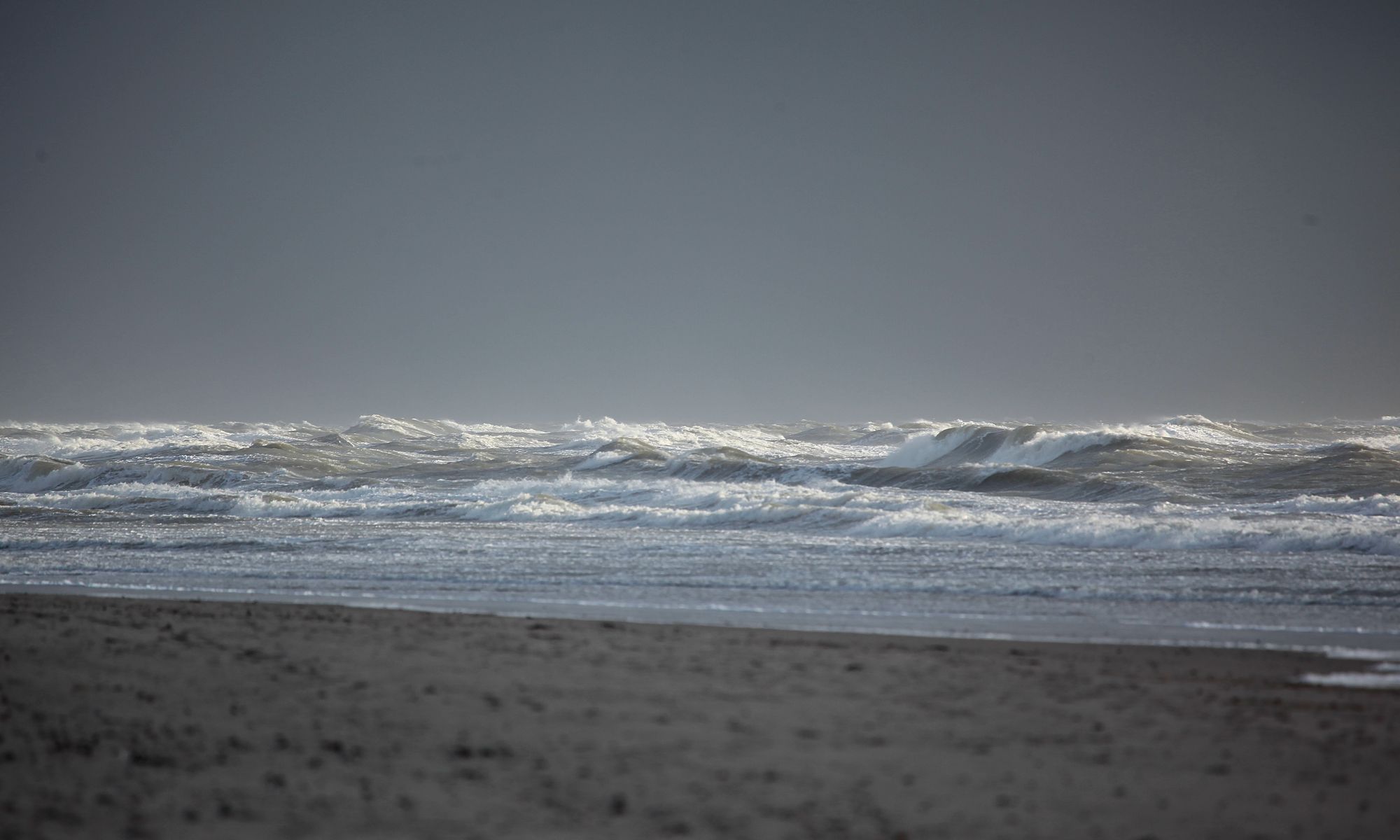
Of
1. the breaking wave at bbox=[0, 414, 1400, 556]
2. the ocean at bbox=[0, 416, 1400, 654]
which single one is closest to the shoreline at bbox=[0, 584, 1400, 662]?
the ocean at bbox=[0, 416, 1400, 654]

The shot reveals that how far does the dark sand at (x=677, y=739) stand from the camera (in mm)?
3766

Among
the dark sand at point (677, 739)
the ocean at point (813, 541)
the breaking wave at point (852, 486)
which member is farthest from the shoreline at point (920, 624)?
the breaking wave at point (852, 486)

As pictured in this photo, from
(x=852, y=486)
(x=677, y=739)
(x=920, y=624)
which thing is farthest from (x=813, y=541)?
(x=852, y=486)

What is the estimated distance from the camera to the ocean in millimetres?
9055

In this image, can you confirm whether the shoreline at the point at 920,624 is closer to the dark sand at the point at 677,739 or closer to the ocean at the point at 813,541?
the ocean at the point at 813,541

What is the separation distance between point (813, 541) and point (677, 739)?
1012cm

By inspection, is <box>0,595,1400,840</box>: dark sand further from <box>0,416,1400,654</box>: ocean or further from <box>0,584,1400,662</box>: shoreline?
<box>0,416,1400,654</box>: ocean

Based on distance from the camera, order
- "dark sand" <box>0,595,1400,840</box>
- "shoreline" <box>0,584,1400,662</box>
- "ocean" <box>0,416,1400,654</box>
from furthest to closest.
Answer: "ocean" <box>0,416,1400,654</box> → "shoreline" <box>0,584,1400,662</box> → "dark sand" <box>0,595,1400,840</box>

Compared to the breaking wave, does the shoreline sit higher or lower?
lower

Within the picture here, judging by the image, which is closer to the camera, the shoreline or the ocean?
the shoreline

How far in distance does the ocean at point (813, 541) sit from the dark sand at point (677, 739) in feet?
5.68

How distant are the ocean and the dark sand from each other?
68.2 inches

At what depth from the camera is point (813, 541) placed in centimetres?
1476

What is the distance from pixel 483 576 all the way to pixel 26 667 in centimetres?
535
